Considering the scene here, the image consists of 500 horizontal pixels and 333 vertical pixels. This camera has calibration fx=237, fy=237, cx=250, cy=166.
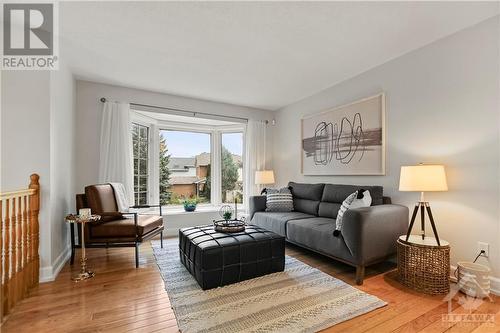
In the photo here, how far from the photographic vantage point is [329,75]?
3.37 meters

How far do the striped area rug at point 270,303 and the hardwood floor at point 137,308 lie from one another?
0.09m

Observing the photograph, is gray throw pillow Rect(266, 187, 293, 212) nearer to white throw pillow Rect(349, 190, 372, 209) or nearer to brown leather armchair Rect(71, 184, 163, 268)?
white throw pillow Rect(349, 190, 372, 209)

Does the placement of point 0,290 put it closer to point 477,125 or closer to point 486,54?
point 477,125

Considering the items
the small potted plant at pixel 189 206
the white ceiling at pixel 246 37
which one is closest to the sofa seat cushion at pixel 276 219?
the small potted plant at pixel 189 206

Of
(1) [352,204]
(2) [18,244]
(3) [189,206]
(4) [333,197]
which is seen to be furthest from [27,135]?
(4) [333,197]

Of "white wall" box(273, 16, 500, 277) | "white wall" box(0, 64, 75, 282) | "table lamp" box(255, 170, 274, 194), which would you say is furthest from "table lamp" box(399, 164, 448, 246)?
"white wall" box(0, 64, 75, 282)

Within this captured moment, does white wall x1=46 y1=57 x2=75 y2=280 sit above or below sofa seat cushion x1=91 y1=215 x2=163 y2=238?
above

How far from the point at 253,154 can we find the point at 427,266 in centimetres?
335

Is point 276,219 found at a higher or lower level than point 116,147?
lower

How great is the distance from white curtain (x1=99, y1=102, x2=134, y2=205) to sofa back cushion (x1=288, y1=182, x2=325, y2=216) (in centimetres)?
264

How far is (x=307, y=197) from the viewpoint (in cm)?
379

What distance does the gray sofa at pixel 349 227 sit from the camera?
2223 mm

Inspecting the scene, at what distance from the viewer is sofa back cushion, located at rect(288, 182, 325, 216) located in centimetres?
361

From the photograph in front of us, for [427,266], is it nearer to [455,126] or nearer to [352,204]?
[352,204]
